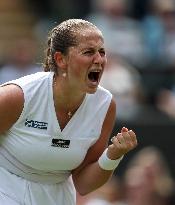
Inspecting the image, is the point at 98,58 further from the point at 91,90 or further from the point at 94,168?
the point at 94,168

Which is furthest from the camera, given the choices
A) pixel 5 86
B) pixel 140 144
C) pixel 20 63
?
pixel 20 63

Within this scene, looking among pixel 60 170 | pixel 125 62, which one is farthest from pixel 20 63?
pixel 60 170

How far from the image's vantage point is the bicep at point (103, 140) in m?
5.69

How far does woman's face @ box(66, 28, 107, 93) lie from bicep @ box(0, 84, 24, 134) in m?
0.34

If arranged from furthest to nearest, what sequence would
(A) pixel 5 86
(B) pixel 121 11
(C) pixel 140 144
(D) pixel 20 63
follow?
(B) pixel 121 11 → (D) pixel 20 63 → (C) pixel 140 144 → (A) pixel 5 86

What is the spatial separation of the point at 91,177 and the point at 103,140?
239 mm

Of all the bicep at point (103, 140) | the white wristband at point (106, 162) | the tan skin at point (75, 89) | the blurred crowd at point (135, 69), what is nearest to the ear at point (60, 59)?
the tan skin at point (75, 89)

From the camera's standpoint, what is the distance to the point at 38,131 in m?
5.46

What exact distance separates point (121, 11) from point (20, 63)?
164cm

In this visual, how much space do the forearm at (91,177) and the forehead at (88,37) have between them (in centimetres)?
80

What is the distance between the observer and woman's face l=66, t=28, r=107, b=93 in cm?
534

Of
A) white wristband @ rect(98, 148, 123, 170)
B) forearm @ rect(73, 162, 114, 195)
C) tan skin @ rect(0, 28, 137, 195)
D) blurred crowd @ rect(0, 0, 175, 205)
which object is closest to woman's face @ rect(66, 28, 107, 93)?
tan skin @ rect(0, 28, 137, 195)

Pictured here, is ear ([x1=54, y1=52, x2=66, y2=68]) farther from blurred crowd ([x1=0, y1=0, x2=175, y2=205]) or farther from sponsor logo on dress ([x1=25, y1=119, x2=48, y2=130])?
blurred crowd ([x1=0, y1=0, x2=175, y2=205])

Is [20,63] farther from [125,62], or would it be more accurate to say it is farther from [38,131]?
[38,131]
